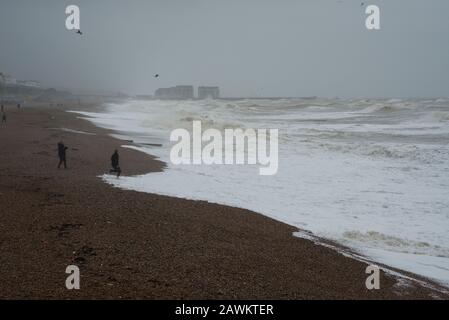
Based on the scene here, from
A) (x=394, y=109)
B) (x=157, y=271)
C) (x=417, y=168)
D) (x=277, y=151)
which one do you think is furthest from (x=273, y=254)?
(x=394, y=109)

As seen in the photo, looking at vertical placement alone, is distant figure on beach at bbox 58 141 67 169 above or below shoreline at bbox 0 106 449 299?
above

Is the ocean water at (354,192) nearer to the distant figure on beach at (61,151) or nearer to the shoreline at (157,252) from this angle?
the shoreline at (157,252)

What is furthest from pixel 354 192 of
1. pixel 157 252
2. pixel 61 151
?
pixel 61 151

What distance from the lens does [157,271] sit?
8.09 metres

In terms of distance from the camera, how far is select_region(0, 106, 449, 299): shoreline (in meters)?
7.47

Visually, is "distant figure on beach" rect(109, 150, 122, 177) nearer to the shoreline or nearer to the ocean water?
the ocean water

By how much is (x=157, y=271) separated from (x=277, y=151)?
23076 mm

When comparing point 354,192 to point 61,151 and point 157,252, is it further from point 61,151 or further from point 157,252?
point 61,151

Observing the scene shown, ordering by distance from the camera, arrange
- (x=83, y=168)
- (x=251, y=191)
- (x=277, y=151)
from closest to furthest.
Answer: (x=251, y=191), (x=83, y=168), (x=277, y=151)

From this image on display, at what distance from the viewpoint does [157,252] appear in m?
9.10

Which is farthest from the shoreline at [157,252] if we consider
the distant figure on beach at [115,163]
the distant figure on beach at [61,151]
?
the distant figure on beach at [61,151]

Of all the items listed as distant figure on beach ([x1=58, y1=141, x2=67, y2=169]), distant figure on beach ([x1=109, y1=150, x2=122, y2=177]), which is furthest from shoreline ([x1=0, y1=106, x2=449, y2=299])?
distant figure on beach ([x1=58, y1=141, x2=67, y2=169])

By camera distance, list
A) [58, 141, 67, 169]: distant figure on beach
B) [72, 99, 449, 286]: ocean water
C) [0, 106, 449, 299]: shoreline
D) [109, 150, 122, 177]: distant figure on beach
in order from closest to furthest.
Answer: [0, 106, 449, 299]: shoreline
[72, 99, 449, 286]: ocean water
[109, 150, 122, 177]: distant figure on beach
[58, 141, 67, 169]: distant figure on beach
